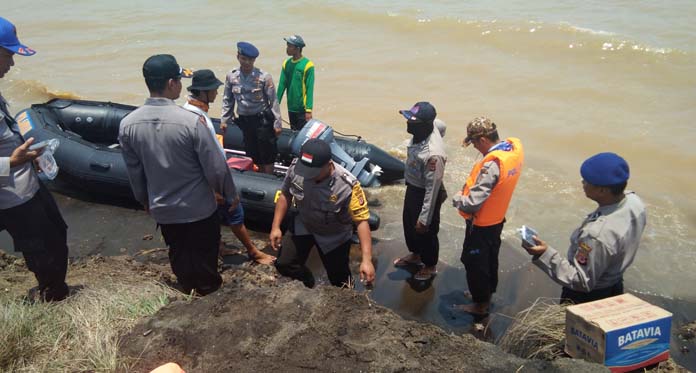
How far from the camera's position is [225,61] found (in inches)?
550

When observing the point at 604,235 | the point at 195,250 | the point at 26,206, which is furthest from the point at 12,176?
the point at 604,235

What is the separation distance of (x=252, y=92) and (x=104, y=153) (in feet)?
6.05

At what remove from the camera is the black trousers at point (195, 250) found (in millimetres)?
3436

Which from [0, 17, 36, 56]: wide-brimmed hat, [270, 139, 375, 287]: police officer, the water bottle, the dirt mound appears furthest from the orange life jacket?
[0, 17, 36, 56]: wide-brimmed hat

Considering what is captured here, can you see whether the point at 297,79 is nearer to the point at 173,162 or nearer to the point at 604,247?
the point at 173,162

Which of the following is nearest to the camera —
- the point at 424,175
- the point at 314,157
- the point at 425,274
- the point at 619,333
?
the point at 619,333

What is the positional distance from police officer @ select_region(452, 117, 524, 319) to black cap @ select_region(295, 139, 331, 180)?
42.3 inches

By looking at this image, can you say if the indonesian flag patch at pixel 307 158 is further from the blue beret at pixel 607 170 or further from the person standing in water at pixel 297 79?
the person standing in water at pixel 297 79

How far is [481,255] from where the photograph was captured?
13.0 feet

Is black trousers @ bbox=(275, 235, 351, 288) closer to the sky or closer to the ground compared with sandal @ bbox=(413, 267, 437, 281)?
closer to the sky

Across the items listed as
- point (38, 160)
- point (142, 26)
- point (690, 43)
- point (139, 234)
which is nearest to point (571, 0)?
point (690, 43)

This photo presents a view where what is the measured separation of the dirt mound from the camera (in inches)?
97.4

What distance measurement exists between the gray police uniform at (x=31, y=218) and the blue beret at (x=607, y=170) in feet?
10.8

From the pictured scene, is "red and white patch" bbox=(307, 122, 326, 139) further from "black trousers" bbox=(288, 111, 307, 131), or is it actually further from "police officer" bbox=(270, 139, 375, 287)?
"police officer" bbox=(270, 139, 375, 287)
